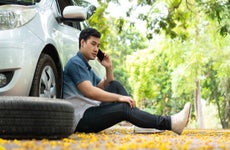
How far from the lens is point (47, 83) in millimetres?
5949

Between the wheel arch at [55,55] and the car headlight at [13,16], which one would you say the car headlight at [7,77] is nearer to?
the car headlight at [13,16]

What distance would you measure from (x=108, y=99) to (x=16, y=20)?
1437mm

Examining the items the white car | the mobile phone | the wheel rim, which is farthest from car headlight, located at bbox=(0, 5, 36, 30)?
the mobile phone

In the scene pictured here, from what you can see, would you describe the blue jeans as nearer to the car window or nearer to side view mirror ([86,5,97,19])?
the car window

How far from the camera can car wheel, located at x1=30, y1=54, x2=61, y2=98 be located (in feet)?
18.3

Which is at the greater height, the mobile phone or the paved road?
the mobile phone

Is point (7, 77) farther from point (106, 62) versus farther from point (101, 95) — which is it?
point (106, 62)

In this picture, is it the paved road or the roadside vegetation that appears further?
the roadside vegetation

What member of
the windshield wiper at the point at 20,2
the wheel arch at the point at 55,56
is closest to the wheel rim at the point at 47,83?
the wheel arch at the point at 55,56

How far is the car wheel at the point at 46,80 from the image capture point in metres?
5.57

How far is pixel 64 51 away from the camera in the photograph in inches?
262

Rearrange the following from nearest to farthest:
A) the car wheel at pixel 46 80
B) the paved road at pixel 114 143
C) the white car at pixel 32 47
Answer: the paved road at pixel 114 143, the white car at pixel 32 47, the car wheel at pixel 46 80

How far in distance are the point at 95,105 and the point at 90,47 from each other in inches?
30.2

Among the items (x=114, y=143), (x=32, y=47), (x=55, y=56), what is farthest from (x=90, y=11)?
(x=114, y=143)
